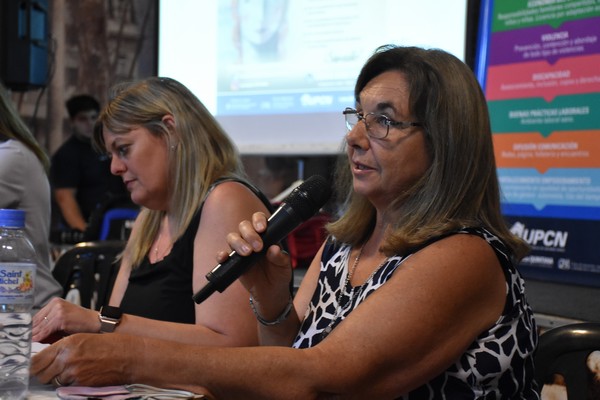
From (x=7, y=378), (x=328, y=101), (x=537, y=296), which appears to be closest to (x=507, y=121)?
(x=537, y=296)

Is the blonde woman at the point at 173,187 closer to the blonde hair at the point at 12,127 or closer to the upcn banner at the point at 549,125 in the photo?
the blonde hair at the point at 12,127

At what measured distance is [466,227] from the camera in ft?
4.79

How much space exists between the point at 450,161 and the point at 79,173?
4.23 metres

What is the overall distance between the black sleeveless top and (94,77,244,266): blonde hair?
3cm

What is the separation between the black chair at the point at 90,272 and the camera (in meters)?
2.61

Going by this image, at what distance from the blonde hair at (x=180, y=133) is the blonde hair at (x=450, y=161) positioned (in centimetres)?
74

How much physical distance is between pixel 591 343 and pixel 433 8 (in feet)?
5.51

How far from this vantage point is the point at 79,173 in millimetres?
5367

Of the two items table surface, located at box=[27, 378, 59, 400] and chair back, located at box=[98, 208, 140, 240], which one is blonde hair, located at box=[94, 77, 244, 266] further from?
chair back, located at box=[98, 208, 140, 240]

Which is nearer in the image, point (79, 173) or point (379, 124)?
point (379, 124)

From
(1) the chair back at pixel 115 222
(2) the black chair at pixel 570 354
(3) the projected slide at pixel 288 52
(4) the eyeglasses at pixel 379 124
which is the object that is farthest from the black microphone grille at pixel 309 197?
(1) the chair back at pixel 115 222

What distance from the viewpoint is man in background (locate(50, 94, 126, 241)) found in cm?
520

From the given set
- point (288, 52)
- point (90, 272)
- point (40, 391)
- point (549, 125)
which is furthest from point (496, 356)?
point (288, 52)

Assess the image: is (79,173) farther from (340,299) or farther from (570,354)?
(570,354)
